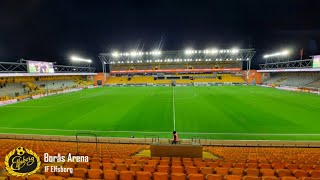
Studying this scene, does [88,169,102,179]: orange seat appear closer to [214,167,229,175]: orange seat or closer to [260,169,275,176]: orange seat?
A: [214,167,229,175]: orange seat

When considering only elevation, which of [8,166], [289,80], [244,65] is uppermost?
[244,65]

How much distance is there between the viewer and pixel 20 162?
5.44m

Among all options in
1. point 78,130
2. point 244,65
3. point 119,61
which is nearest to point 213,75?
point 244,65

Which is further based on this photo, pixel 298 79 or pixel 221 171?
pixel 298 79

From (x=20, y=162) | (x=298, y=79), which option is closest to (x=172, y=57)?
(x=298, y=79)

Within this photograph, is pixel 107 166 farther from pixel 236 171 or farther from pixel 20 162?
pixel 236 171

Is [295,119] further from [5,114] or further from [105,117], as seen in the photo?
[5,114]

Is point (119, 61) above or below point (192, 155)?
above

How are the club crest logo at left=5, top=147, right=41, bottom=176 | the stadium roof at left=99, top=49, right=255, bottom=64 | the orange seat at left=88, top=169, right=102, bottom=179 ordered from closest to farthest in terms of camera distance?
the club crest logo at left=5, top=147, right=41, bottom=176 → the orange seat at left=88, top=169, right=102, bottom=179 → the stadium roof at left=99, top=49, right=255, bottom=64

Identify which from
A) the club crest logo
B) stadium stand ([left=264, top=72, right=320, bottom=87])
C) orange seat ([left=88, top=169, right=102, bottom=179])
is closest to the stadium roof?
stadium stand ([left=264, top=72, right=320, bottom=87])

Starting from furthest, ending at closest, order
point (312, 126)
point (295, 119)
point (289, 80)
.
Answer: point (289, 80) → point (295, 119) → point (312, 126)

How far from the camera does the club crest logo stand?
5.34m

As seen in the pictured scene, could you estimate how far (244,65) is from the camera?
79500 millimetres

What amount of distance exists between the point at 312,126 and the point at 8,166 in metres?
23.0
